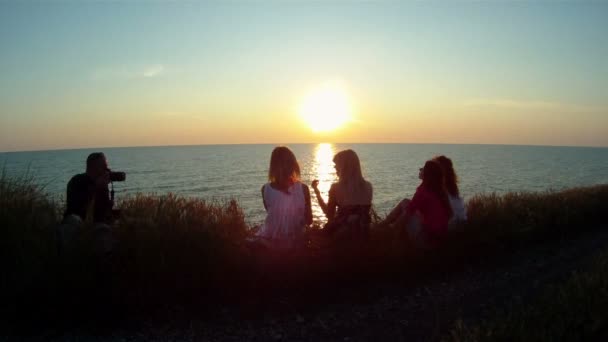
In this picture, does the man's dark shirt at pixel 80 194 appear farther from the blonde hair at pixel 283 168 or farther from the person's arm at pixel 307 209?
the person's arm at pixel 307 209

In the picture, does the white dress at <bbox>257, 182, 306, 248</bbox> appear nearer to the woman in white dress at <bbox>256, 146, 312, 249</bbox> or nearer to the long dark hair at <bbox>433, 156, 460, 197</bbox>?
the woman in white dress at <bbox>256, 146, 312, 249</bbox>

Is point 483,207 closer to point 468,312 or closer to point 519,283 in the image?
point 519,283

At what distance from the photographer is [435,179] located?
7.00 meters

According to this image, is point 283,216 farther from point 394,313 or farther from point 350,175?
point 394,313

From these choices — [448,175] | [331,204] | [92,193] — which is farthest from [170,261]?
[448,175]

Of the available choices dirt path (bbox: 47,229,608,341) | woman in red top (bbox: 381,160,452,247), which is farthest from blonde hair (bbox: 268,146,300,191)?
woman in red top (bbox: 381,160,452,247)

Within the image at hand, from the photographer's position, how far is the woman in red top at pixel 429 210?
6.99m

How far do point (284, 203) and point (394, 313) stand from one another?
2074 mm

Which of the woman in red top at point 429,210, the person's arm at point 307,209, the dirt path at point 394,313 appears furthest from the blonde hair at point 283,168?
the woman in red top at point 429,210

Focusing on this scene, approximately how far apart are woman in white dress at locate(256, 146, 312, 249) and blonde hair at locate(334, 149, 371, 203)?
76 cm

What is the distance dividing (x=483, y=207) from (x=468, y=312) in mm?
4435

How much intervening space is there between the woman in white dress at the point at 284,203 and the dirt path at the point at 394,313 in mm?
1014

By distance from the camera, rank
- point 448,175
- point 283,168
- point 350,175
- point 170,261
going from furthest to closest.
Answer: point 448,175 → point 350,175 → point 283,168 → point 170,261

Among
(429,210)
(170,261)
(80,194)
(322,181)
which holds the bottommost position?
(322,181)
